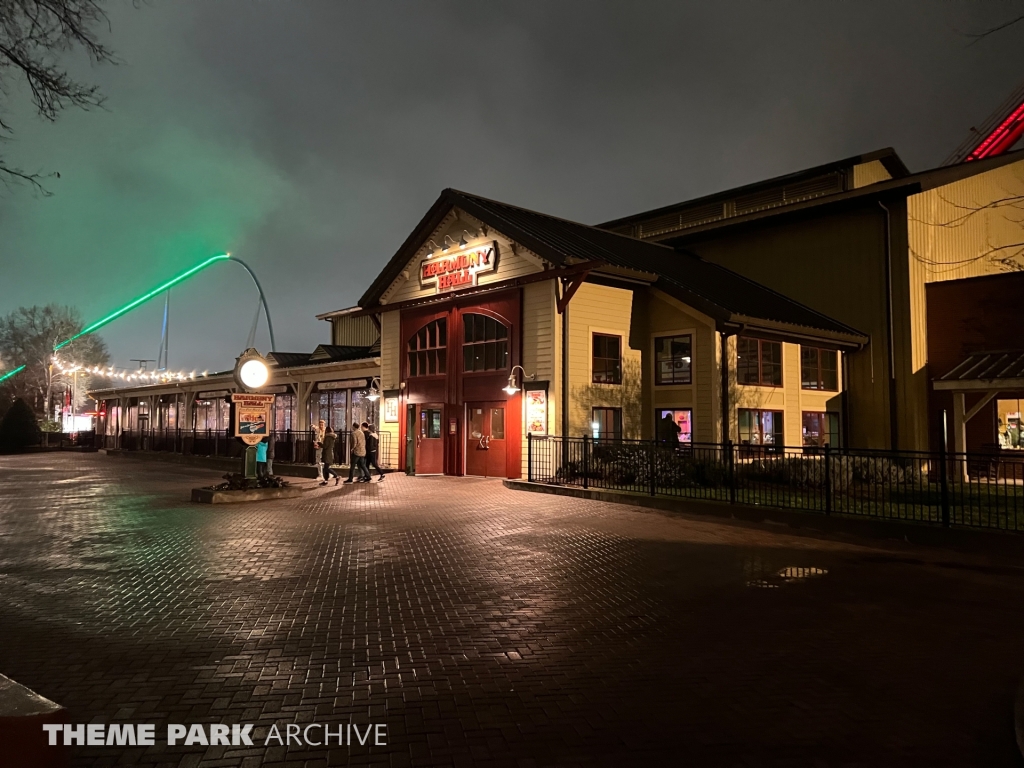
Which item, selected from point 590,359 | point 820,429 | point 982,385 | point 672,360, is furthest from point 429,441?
point 982,385

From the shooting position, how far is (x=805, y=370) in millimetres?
22922

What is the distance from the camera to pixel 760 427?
70.2 feet

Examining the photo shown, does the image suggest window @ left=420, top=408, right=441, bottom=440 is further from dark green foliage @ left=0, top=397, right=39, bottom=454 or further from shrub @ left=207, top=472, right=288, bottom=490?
dark green foliage @ left=0, top=397, right=39, bottom=454

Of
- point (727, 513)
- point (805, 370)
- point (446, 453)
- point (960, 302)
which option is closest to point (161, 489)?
point (446, 453)

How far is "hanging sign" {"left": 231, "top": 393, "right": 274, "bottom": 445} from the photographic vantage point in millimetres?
16266

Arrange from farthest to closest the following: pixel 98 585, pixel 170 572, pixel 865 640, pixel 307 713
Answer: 1. pixel 170 572
2. pixel 98 585
3. pixel 865 640
4. pixel 307 713

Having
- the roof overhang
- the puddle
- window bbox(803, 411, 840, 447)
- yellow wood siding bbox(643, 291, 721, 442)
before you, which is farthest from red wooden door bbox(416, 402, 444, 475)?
the roof overhang

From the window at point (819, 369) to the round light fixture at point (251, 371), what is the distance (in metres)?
16.3

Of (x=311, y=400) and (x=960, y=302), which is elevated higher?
(x=960, y=302)

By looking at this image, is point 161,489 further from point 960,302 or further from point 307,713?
point 960,302

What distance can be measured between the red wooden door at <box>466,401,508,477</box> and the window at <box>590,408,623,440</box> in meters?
2.79

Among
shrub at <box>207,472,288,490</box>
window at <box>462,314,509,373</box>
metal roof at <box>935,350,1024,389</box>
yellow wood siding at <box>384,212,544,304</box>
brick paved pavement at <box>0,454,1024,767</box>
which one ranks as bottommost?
brick paved pavement at <box>0,454,1024,767</box>

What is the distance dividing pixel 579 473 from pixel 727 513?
5220mm

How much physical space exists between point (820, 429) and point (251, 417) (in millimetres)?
17641
